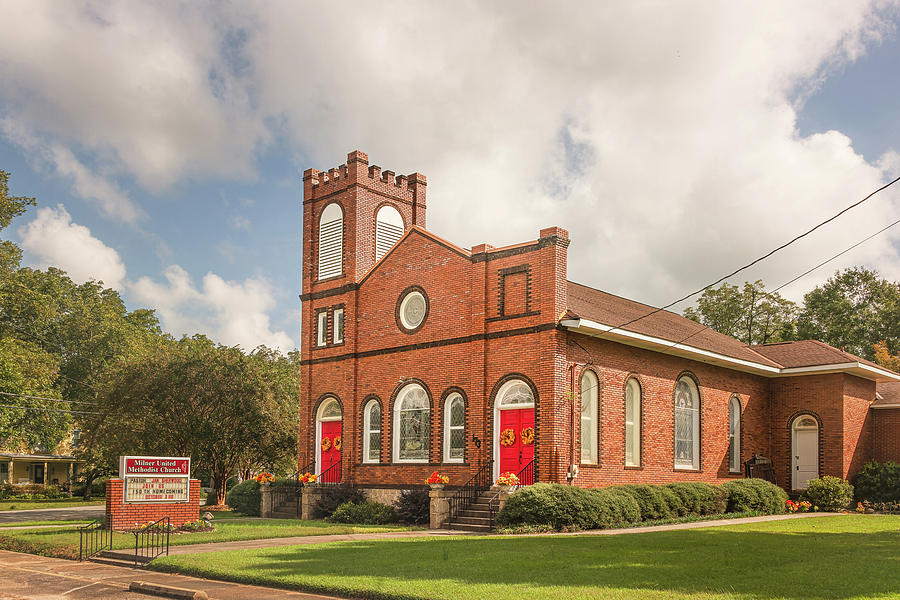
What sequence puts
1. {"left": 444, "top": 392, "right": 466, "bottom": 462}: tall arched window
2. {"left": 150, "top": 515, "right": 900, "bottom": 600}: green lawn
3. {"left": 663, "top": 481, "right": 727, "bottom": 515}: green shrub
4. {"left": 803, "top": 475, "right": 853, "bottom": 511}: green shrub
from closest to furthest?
{"left": 150, "top": 515, "right": 900, "bottom": 600}: green lawn
{"left": 663, "top": 481, "right": 727, "bottom": 515}: green shrub
{"left": 444, "top": 392, "right": 466, "bottom": 462}: tall arched window
{"left": 803, "top": 475, "right": 853, "bottom": 511}: green shrub

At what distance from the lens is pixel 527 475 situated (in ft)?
72.4

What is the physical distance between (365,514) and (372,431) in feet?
13.0

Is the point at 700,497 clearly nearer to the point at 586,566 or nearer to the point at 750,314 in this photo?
the point at 586,566

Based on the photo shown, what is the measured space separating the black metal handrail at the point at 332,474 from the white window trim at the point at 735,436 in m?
13.5

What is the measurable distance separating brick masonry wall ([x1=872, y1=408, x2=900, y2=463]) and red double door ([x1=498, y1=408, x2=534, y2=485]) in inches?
621

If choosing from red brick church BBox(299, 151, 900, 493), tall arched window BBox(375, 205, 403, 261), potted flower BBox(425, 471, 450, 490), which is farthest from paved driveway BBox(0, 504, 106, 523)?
tall arched window BBox(375, 205, 403, 261)

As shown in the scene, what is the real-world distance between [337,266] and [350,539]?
43.1 ft

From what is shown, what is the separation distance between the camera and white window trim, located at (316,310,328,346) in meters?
29.3

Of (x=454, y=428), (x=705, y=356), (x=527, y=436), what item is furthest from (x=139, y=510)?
(x=705, y=356)

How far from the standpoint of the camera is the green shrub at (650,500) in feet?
71.6

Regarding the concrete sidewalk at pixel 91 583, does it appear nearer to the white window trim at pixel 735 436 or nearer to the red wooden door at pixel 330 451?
the red wooden door at pixel 330 451

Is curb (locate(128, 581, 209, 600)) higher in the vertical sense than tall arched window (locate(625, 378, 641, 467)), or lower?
lower

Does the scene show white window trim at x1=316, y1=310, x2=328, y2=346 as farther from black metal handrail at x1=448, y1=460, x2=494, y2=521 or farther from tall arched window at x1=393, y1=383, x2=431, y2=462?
black metal handrail at x1=448, y1=460, x2=494, y2=521

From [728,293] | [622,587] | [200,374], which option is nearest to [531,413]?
[622,587]
